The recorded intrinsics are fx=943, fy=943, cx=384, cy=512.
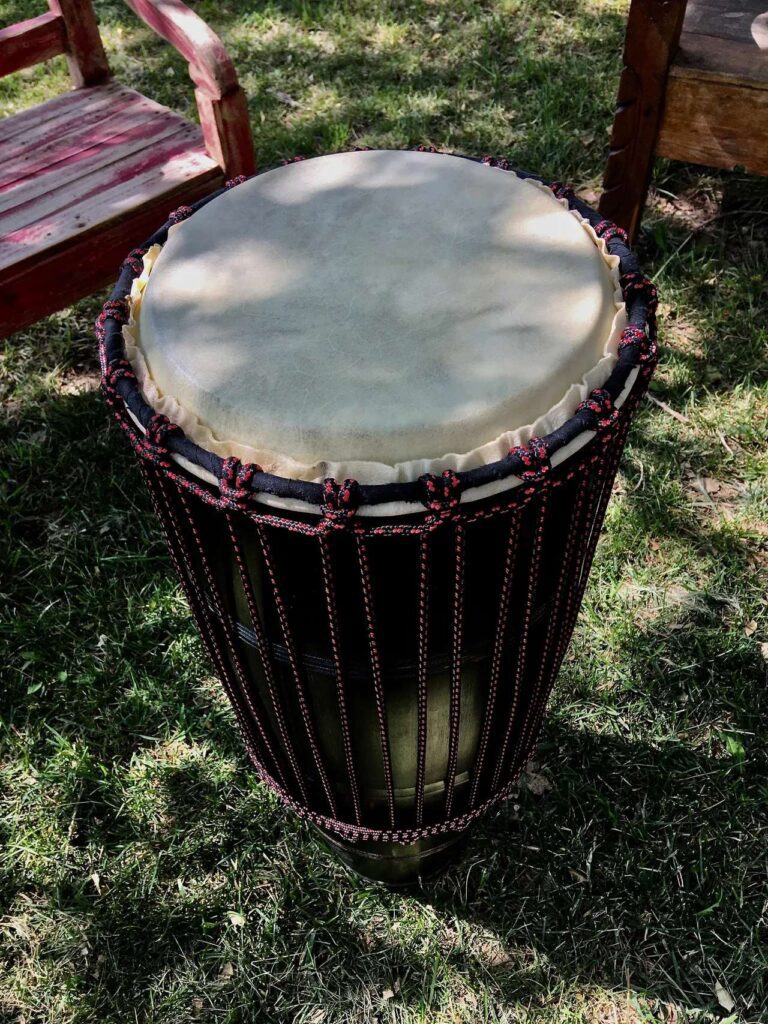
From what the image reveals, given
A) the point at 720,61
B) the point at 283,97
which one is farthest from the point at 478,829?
the point at 283,97

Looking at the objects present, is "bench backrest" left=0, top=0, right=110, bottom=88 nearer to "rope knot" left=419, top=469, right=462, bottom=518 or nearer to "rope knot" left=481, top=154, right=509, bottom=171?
"rope knot" left=481, top=154, right=509, bottom=171

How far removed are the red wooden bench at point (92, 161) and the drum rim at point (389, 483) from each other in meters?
1.22

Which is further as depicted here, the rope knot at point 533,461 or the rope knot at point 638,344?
the rope knot at point 638,344

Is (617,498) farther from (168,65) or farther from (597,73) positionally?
(168,65)

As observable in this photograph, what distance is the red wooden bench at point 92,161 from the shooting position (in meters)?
2.41

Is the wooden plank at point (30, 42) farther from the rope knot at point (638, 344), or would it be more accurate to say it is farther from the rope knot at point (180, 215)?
the rope knot at point (638, 344)

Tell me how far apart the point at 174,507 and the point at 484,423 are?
0.47m

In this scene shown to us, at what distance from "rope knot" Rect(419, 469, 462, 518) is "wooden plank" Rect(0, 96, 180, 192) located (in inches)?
81.5

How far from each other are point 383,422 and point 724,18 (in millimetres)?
2387

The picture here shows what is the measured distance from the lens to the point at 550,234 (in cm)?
133

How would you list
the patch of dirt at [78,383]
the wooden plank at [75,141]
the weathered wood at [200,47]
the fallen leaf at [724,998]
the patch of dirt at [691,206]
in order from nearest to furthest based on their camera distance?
1. the fallen leaf at [724,998]
2. the weathered wood at [200,47]
3. the wooden plank at [75,141]
4. the patch of dirt at [78,383]
5. the patch of dirt at [691,206]

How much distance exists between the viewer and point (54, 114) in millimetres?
2873

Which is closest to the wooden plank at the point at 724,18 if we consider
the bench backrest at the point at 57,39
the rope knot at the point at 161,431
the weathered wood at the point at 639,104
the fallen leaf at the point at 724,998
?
the weathered wood at the point at 639,104

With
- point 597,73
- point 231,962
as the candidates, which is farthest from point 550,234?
point 597,73
